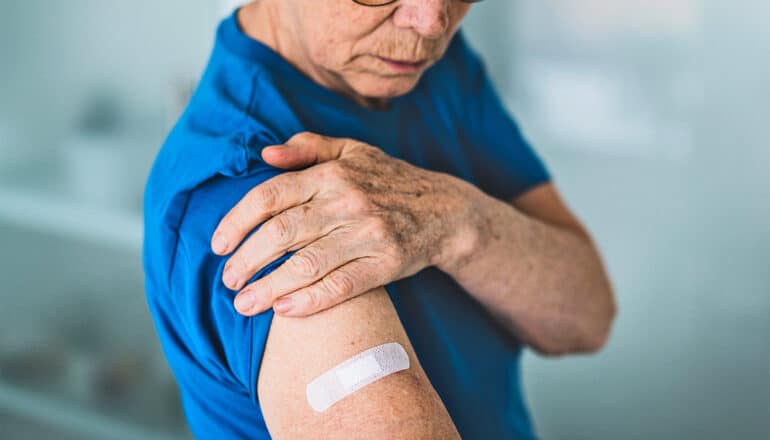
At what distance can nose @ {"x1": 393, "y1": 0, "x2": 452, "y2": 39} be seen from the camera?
90cm

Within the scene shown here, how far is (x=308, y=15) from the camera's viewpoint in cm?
91

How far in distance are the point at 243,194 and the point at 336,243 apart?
11 cm

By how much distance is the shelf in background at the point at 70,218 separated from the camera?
226 centimetres

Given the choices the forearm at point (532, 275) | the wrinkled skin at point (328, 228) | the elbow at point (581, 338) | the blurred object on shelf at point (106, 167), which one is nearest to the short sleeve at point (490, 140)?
the forearm at point (532, 275)

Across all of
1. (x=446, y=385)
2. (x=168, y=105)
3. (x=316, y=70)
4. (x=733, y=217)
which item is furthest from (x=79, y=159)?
(x=733, y=217)

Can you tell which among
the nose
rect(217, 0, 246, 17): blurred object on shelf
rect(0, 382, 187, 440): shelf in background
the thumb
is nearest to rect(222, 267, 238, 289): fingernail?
the thumb

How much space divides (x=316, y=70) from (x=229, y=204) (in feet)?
0.85

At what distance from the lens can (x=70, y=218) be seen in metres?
2.27

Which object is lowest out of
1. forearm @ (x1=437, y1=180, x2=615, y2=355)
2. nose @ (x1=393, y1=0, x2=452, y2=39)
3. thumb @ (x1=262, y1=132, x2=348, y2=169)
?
forearm @ (x1=437, y1=180, x2=615, y2=355)

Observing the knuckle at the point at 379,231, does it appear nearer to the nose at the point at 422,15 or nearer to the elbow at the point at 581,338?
the nose at the point at 422,15

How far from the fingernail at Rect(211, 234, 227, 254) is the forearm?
0.89 feet

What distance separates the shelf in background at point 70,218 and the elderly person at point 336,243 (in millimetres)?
1377

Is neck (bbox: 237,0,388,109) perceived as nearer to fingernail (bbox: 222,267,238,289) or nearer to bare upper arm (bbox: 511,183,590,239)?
fingernail (bbox: 222,267,238,289)

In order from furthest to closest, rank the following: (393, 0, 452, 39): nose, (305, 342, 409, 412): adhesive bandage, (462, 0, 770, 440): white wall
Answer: (462, 0, 770, 440): white wall, (393, 0, 452, 39): nose, (305, 342, 409, 412): adhesive bandage
